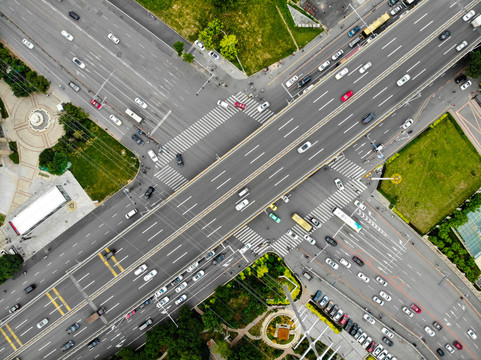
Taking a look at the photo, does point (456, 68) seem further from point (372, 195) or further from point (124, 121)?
point (124, 121)

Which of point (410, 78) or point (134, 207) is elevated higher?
point (410, 78)

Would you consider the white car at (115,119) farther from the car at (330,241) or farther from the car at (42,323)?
the car at (330,241)

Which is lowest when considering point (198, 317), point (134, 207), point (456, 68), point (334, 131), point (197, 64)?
point (198, 317)

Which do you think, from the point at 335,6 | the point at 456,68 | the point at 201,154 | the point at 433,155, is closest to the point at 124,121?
the point at 201,154

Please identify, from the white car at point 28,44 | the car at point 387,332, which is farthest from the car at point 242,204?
the white car at point 28,44

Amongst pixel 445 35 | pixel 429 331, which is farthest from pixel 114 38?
pixel 429 331

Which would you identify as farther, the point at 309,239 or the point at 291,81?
the point at 309,239

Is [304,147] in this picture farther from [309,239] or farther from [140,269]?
[140,269]

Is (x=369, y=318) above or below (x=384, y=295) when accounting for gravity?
below
